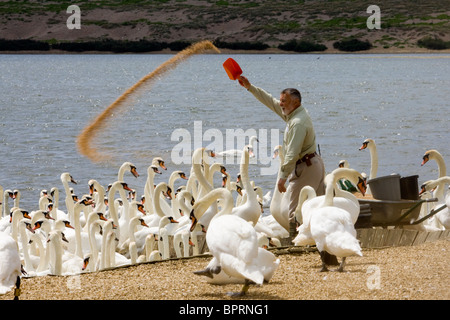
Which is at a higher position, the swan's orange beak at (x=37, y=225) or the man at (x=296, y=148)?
the man at (x=296, y=148)

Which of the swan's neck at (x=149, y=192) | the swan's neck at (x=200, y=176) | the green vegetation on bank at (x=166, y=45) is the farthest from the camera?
the green vegetation on bank at (x=166, y=45)

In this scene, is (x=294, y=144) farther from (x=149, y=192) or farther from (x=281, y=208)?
(x=149, y=192)

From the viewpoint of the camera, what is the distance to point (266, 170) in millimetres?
22562

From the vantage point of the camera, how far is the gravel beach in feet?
26.1

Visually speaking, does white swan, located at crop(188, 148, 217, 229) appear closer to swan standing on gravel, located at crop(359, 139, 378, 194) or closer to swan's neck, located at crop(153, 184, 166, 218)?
swan's neck, located at crop(153, 184, 166, 218)

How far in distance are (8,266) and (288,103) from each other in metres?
3.73

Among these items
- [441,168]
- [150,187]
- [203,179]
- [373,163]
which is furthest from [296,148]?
[150,187]

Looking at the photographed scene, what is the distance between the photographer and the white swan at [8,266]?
8.16 meters

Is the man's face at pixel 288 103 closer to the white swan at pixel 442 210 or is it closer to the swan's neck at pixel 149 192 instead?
the white swan at pixel 442 210

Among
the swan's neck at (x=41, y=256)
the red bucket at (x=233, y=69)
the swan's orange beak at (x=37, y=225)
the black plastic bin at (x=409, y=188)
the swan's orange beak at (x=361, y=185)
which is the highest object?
the red bucket at (x=233, y=69)

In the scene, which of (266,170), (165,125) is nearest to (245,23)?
(165,125)

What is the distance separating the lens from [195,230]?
→ 38.5 feet

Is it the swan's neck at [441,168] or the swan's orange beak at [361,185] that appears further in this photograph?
the swan's neck at [441,168]

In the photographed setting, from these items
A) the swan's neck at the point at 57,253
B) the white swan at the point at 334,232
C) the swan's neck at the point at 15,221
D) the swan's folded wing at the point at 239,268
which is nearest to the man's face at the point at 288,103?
the white swan at the point at 334,232
